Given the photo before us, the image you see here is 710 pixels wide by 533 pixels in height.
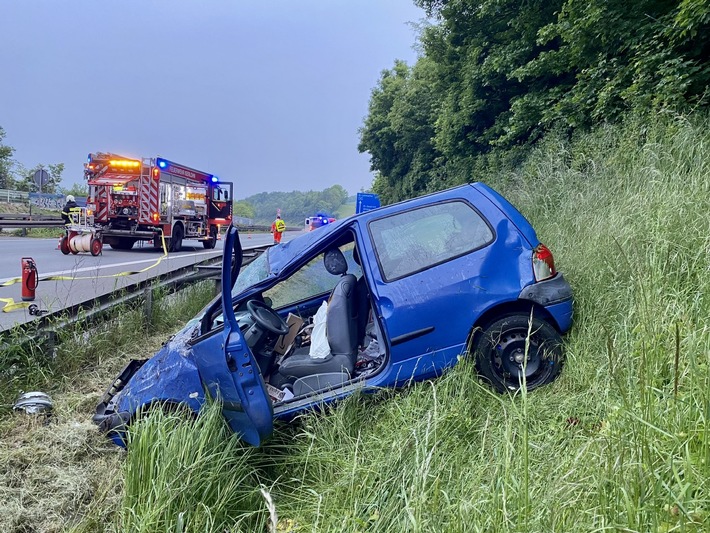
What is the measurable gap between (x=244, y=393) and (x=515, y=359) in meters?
1.76

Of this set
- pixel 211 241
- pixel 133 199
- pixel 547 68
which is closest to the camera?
pixel 547 68

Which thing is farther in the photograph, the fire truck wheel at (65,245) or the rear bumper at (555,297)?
the fire truck wheel at (65,245)

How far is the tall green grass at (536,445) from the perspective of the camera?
1518mm

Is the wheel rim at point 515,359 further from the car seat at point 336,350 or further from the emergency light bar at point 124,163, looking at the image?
the emergency light bar at point 124,163

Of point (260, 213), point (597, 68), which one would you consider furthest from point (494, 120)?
point (260, 213)

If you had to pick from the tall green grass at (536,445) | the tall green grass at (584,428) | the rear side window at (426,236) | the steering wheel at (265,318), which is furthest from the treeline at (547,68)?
the steering wheel at (265,318)

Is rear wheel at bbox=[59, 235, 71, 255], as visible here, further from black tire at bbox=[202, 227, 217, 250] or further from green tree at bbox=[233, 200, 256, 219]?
green tree at bbox=[233, 200, 256, 219]

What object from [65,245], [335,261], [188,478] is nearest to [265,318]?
[335,261]

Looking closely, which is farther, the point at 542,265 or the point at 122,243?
the point at 122,243

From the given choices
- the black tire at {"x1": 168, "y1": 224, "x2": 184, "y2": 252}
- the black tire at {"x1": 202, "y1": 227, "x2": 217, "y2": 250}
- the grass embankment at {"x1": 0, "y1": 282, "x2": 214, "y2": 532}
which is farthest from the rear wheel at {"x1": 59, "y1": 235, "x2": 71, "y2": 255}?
the grass embankment at {"x1": 0, "y1": 282, "x2": 214, "y2": 532}

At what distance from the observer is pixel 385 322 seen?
120 inches

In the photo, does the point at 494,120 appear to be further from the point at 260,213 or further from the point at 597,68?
the point at 260,213

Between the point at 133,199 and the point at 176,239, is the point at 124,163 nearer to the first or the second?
the point at 133,199

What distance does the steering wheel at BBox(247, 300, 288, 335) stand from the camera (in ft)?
10.4
